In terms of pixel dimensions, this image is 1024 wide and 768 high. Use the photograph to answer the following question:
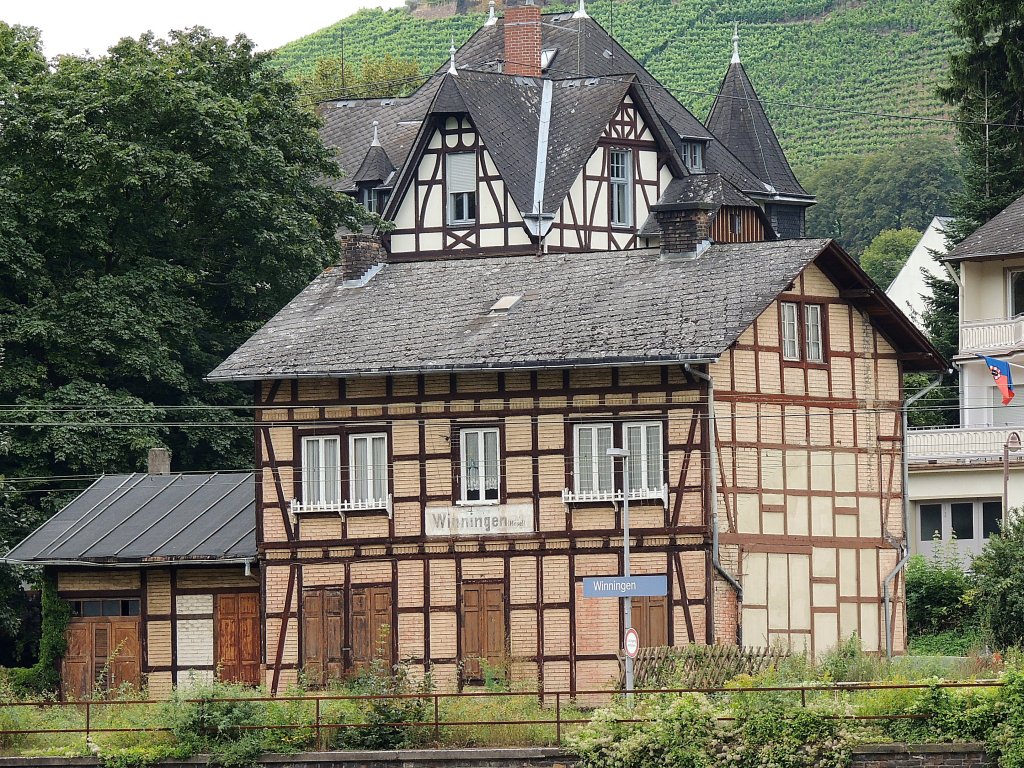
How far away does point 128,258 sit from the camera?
173 feet

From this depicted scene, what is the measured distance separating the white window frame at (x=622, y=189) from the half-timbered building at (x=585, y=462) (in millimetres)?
18165

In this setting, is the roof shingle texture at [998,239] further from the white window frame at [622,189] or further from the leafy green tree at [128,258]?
the leafy green tree at [128,258]

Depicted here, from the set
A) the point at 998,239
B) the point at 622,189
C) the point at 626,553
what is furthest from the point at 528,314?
the point at 622,189

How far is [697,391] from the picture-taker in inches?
1563

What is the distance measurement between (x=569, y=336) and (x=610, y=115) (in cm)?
2093

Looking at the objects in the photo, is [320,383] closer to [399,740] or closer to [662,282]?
[662,282]

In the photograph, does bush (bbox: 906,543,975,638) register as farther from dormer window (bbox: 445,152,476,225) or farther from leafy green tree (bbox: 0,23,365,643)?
dormer window (bbox: 445,152,476,225)

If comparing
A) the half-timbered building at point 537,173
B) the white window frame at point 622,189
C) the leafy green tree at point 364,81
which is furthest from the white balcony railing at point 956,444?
the leafy green tree at point 364,81

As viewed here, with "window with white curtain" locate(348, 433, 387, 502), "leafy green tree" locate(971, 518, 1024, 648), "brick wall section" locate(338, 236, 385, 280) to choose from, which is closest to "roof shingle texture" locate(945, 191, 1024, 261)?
"leafy green tree" locate(971, 518, 1024, 648)

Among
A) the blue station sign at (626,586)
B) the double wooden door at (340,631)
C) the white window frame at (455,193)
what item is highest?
the white window frame at (455,193)

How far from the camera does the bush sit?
154ft

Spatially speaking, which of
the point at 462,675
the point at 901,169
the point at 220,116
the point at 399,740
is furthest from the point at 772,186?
the point at 901,169

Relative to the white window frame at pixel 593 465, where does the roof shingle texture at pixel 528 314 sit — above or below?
above

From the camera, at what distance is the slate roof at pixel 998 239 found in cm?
5741
